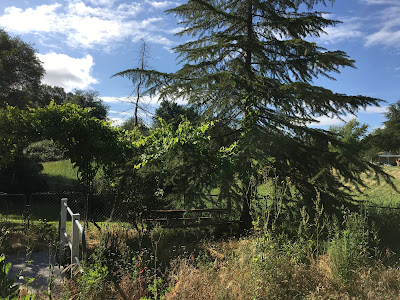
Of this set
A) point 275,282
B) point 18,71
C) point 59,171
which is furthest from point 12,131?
point 59,171

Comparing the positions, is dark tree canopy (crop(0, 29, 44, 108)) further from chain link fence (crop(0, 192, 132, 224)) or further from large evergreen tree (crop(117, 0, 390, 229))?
large evergreen tree (crop(117, 0, 390, 229))

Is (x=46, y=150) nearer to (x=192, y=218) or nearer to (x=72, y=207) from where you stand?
(x=72, y=207)

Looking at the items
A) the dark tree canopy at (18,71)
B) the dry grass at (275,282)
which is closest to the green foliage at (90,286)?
the dry grass at (275,282)

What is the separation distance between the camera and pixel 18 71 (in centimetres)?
1966

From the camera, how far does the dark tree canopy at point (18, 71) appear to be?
1834cm

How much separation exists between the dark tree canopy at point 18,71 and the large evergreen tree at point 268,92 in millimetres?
13913

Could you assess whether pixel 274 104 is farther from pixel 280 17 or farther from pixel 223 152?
pixel 280 17

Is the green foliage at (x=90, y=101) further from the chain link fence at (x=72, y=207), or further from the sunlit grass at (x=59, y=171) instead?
the chain link fence at (x=72, y=207)

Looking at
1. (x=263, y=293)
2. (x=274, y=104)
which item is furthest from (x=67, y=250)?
(x=274, y=104)

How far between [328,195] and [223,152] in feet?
8.73

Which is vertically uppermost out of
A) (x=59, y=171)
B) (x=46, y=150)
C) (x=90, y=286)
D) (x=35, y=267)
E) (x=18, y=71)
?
(x=18, y=71)

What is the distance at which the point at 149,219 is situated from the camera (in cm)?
688

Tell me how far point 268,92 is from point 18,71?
19.2 metres

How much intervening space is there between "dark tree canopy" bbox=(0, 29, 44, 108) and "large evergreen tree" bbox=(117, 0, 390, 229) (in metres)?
13.9
